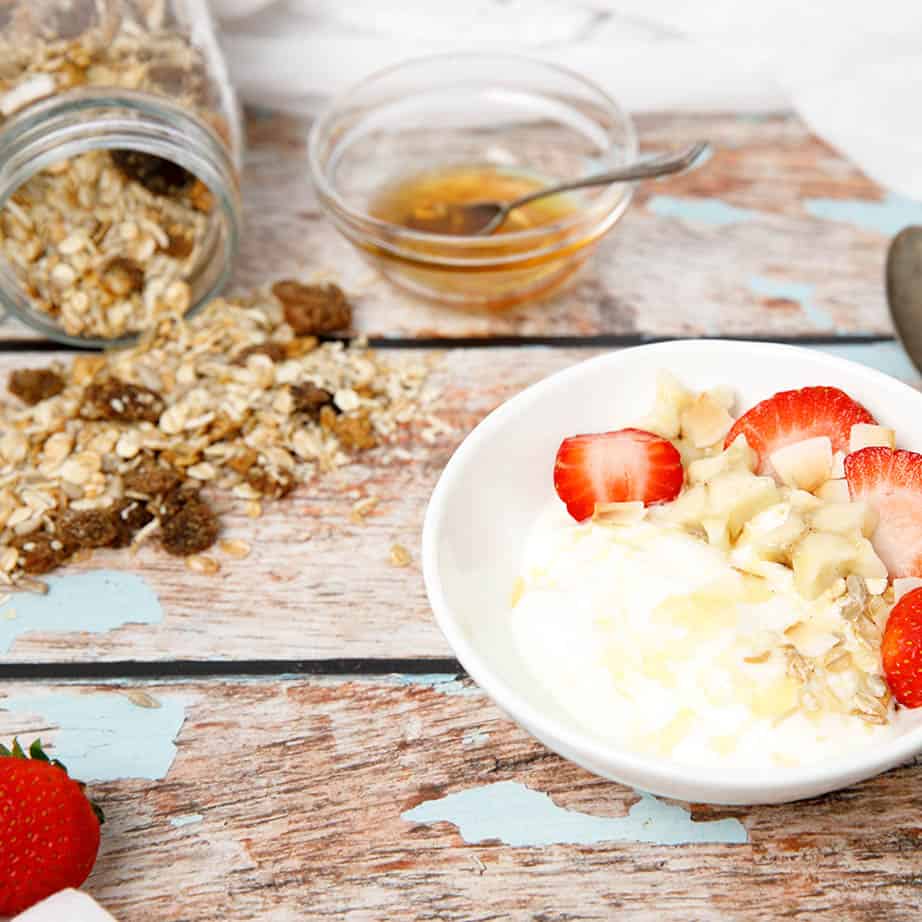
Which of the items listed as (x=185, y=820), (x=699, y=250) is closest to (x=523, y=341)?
(x=699, y=250)

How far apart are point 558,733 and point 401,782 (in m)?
0.18

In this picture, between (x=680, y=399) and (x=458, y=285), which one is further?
(x=458, y=285)

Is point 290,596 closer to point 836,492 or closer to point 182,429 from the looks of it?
point 182,429

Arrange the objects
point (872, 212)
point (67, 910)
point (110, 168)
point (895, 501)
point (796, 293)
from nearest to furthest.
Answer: point (67, 910)
point (895, 501)
point (110, 168)
point (796, 293)
point (872, 212)

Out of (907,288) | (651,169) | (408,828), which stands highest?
(651,169)

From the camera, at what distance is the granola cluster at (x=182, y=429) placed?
0.97m

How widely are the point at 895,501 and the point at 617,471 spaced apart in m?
0.18

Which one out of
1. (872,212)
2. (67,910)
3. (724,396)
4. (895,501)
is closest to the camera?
(67,910)

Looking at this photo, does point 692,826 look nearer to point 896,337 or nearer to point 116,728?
point 116,728

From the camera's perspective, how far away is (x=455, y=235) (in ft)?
3.92

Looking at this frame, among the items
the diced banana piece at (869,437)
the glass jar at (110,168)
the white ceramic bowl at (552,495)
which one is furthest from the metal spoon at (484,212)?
the diced banana piece at (869,437)

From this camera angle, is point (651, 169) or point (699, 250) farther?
point (699, 250)

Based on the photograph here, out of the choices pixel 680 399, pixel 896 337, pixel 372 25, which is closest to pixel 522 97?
pixel 372 25

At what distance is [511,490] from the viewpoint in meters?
0.88
